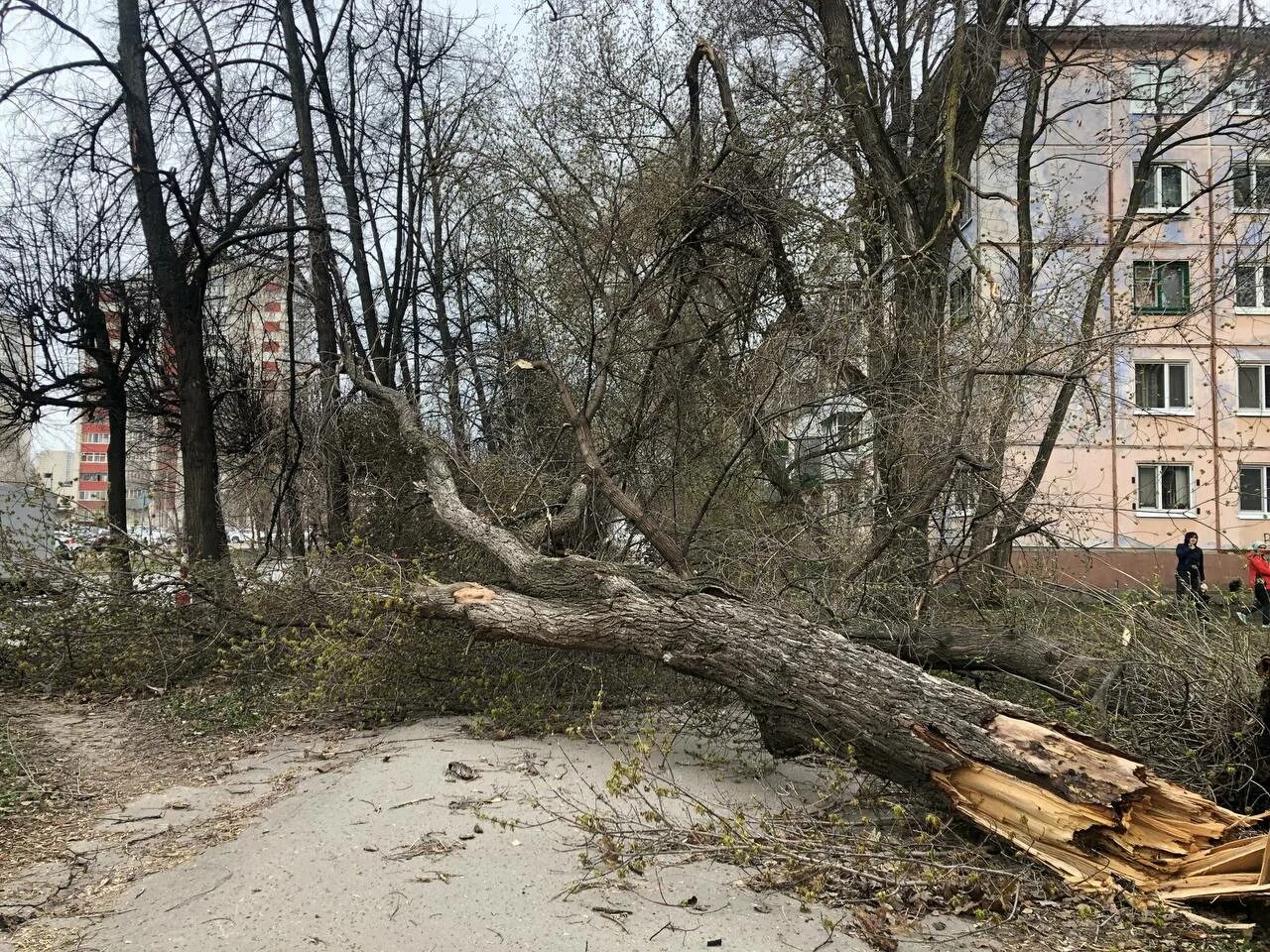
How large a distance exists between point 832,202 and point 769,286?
1399 mm

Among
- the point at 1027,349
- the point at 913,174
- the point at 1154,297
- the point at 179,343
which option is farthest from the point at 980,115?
the point at 179,343

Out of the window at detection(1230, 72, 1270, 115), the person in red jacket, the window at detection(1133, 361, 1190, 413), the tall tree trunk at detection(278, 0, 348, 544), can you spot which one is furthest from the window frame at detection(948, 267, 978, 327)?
the window at detection(1133, 361, 1190, 413)

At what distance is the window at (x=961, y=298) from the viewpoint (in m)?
7.39

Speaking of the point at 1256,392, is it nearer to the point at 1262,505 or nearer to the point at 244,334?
the point at 1262,505

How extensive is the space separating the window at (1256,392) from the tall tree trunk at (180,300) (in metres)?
21.1

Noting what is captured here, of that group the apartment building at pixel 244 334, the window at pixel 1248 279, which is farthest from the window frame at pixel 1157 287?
the apartment building at pixel 244 334

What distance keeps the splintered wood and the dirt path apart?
302mm

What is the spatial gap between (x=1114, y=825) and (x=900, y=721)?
2.91 feet

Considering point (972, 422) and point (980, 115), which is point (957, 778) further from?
point (980, 115)

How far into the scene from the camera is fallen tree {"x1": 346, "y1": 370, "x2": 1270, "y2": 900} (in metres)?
3.27

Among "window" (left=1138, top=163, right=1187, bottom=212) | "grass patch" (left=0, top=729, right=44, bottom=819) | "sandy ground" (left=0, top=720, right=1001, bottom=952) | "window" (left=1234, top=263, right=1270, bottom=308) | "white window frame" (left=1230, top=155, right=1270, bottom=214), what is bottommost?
"grass patch" (left=0, top=729, right=44, bottom=819)

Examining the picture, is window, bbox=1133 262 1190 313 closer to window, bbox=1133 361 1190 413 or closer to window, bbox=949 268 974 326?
window, bbox=949 268 974 326

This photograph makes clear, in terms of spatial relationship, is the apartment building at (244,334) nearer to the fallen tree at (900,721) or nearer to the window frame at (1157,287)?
the fallen tree at (900,721)

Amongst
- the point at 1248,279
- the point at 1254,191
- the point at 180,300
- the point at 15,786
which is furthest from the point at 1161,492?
the point at 180,300
